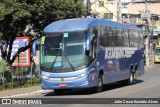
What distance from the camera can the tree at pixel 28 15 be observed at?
26.5 m

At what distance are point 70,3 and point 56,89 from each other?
865 centimetres

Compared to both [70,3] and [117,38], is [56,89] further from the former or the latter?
[70,3]

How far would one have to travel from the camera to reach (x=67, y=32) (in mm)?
20891

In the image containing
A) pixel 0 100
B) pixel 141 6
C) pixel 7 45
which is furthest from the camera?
pixel 141 6

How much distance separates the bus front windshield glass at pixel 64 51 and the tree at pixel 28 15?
18.0ft

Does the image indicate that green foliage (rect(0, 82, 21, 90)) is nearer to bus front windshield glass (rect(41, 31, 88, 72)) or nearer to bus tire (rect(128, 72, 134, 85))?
bus front windshield glass (rect(41, 31, 88, 72))

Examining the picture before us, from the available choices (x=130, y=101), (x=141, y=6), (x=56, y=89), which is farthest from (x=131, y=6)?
(x=130, y=101)

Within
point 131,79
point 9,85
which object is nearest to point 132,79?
point 131,79

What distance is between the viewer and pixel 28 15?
87.0ft

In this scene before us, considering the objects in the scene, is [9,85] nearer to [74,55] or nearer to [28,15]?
[28,15]

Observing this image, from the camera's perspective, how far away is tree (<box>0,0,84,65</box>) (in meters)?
26.5

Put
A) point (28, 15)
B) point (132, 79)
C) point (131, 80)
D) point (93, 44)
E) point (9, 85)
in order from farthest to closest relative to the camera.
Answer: point (132, 79) < point (131, 80) < point (28, 15) < point (9, 85) < point (93, 44)

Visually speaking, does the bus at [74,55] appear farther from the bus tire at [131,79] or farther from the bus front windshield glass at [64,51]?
the bus tire at [131,79]

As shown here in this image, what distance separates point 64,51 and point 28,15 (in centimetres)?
666
